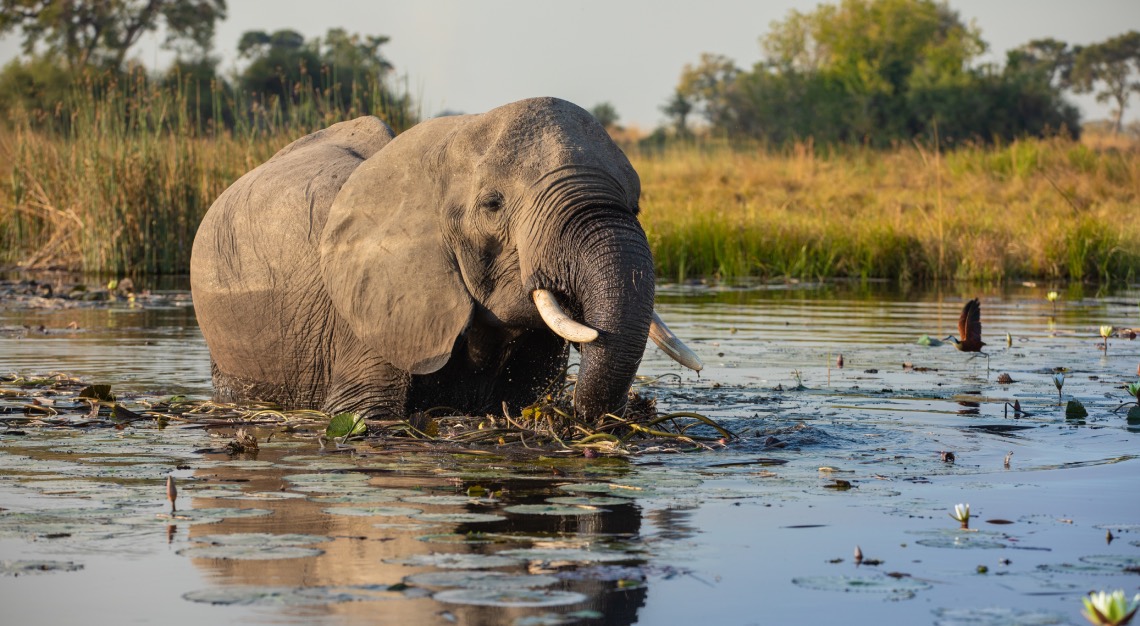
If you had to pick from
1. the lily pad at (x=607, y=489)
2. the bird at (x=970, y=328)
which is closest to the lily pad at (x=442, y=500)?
the lily pad at (x=607, y=489)

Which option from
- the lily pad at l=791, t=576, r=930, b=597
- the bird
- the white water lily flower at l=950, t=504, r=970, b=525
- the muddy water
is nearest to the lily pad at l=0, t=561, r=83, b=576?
the muddy water

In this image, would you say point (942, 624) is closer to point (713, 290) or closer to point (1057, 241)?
point (713, 290)

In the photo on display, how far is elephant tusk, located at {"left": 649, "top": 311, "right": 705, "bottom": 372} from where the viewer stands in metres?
6.56

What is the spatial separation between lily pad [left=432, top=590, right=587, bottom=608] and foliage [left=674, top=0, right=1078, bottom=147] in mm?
38061

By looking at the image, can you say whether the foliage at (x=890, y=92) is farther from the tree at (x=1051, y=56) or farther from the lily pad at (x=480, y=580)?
the lily pad at (x=480, y=580)

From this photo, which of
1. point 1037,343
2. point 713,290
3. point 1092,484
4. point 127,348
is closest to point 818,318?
point 1037,343

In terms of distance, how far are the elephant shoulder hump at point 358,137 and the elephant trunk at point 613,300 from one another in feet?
7.77

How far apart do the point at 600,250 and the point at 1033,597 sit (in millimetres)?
2535

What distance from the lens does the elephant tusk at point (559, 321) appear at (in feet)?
20.3

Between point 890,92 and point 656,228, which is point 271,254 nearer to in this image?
point 656,228

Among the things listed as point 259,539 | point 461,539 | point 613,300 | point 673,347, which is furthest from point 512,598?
point 673,347

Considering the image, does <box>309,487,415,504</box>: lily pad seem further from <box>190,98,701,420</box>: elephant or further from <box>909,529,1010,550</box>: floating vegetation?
<box>909,529,1010,550</box>: floating vegetation

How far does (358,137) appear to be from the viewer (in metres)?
8.67

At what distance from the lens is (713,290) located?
18.3 metres
